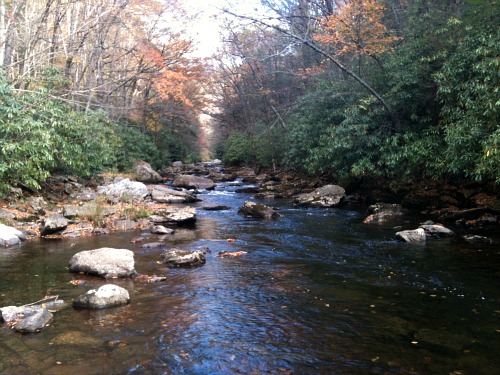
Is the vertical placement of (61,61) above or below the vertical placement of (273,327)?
above

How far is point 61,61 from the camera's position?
20.4 metres

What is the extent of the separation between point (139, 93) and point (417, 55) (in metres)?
20.8

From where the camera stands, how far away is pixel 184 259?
26.3ft

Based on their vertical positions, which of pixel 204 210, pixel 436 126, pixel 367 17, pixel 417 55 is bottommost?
pixel 204 210

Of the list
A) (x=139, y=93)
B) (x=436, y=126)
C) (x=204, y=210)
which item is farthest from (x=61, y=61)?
(x=436, y=126)

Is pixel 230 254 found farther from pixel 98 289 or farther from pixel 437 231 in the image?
pixel 437 231

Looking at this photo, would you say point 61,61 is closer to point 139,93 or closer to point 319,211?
point 139,93

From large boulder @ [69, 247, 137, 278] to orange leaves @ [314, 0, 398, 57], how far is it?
12.5 m

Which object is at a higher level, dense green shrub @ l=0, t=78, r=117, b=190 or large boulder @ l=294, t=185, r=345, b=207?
dense green shrub @ l=0, t=78, r=117, b=190

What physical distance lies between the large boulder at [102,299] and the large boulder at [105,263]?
1298 mm

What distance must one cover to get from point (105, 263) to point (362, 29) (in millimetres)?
13935

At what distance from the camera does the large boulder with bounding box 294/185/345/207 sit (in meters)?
16.4

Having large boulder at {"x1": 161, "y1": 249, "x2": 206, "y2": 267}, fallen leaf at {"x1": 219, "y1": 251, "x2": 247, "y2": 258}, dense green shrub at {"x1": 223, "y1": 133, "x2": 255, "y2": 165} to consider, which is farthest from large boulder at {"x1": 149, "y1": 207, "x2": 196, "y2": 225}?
dense green shrub at {"x1": 223, "y1": 133, "x2": 255, "y2": 165}

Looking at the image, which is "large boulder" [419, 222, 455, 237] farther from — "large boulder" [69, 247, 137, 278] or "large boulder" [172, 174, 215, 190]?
"large boulder" [172, 174, 215, 190]
